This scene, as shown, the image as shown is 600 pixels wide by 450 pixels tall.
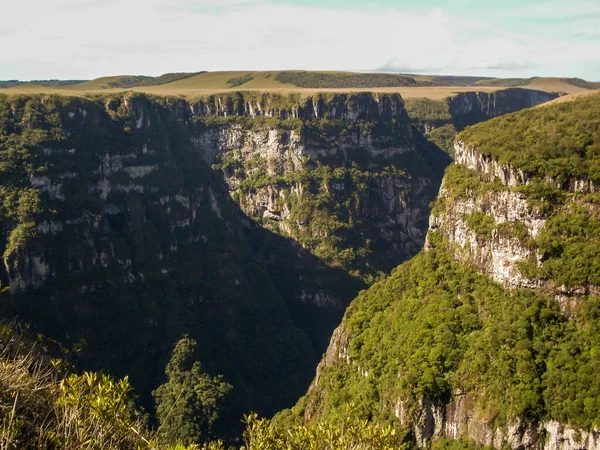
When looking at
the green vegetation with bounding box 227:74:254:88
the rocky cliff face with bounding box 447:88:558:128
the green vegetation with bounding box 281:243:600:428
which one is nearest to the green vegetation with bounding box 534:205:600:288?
the green vegetation with bounding box 281:243:600:428

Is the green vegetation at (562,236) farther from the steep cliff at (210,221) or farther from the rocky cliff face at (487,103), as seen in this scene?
the rocky cliff face at (487,103)

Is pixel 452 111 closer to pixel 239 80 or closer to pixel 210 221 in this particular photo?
pixel 239 80

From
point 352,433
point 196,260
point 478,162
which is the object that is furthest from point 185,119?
point 352,433

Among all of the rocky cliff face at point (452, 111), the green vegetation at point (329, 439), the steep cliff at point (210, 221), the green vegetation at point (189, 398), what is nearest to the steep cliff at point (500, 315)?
the green vegetation at point (189, 398)

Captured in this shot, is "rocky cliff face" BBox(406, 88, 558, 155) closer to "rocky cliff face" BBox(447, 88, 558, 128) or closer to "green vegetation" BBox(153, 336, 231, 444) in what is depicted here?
"rocky cliff face" BBox(447, 88, 558, 128)

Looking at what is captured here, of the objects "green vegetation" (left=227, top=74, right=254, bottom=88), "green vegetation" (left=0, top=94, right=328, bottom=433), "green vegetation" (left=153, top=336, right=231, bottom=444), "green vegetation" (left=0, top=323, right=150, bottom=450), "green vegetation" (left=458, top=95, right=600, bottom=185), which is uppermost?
"green vegetation" (left=227, top=74, right=254, bottom=88)

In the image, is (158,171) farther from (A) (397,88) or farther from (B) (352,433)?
(A) (397,88)
